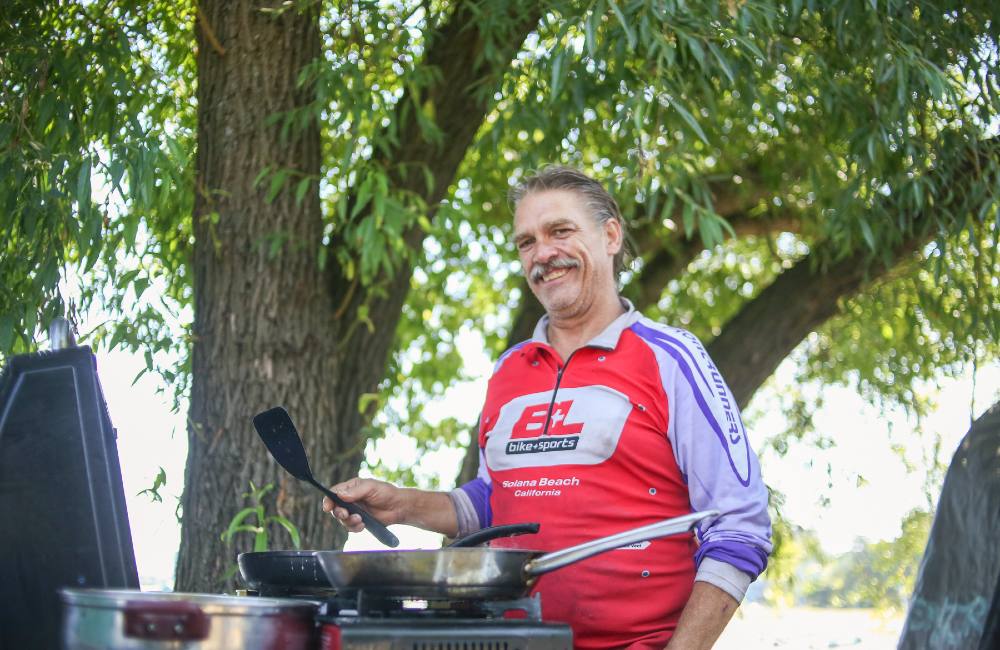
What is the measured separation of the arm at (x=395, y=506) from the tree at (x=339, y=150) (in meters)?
0.94

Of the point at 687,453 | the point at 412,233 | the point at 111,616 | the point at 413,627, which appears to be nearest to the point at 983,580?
the point at 687,453

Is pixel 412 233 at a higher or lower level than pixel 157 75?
lower

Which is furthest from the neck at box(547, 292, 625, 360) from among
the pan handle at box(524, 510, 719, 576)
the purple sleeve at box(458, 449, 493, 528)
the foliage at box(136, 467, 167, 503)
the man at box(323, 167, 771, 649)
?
the foliage at box(136, 467, 167, 503)

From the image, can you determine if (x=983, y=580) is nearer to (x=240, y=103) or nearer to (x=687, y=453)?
(x=687, y=453)

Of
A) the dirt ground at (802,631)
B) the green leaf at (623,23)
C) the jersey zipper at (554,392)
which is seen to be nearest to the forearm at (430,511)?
the jersey zipper at (554,392)

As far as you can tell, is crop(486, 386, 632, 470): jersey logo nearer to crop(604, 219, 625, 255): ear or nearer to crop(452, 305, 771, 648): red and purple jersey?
crop(452, 305, 771, 648): red and purple jersey

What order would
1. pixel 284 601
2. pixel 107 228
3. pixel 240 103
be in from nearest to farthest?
pixel 284 601 < pixel 107 228 < pixel 240 103

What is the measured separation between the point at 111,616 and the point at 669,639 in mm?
1178

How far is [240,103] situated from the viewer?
3.68m

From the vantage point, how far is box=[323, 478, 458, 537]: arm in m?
2.47

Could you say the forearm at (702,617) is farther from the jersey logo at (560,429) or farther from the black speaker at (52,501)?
the black speaker at (52,501)

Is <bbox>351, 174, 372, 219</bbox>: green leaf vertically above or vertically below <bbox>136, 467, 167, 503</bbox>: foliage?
above

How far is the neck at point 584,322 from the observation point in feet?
8.89

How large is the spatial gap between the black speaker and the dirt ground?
5800mm
